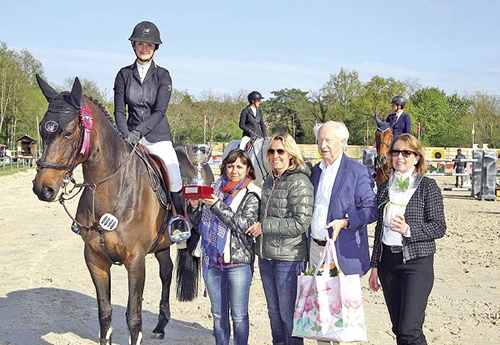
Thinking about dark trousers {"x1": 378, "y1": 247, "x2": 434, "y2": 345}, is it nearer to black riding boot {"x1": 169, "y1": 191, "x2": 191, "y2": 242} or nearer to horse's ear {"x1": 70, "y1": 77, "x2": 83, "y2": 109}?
black riding boot {"x1": 169, "y1": 191, "x2": 191, "y2": 242}

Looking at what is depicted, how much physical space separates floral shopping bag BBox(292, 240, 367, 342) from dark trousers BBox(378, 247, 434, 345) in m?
0.31

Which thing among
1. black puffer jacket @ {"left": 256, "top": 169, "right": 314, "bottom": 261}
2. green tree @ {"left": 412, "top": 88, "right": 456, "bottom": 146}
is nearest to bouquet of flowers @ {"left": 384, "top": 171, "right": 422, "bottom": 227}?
black puffer jacket @ {"left": 256, "top": 169, "right": 314, "bottom": 261}

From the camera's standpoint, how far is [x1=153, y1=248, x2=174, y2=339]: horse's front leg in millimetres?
5484

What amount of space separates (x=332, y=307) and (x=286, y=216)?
28.2 inches

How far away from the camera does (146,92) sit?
16.8 ft

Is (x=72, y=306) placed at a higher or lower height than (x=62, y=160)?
lower

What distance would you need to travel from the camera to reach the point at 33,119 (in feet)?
162

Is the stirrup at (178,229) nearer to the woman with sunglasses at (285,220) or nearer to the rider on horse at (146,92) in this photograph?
the rider on horse at (146,92)

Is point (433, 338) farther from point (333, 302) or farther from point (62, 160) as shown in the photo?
point (62, 160)

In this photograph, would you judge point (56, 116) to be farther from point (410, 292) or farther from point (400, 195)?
point (410, 292)

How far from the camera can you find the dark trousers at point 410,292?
3.48 metres

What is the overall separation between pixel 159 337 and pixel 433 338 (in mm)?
2732

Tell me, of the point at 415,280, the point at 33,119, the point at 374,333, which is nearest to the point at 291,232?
the point at 415,280

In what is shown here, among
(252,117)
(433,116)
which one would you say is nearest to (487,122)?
(433,116)
